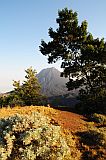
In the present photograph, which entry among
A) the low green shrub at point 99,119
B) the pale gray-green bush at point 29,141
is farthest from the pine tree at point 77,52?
the pale gray-green bush at point 29,141

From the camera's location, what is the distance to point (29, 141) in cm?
1373

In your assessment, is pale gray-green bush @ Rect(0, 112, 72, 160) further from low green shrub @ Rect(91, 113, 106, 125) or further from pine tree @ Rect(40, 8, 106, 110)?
pine tree @ Rect(40, 8, 106, 110)

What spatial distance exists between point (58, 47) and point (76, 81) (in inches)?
198

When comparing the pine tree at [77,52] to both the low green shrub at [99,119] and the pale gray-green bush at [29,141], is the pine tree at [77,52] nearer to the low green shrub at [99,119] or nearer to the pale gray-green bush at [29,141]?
the low green shrub at [99,119]

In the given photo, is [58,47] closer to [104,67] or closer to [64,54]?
[64,54]

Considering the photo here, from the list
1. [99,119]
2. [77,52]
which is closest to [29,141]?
[99,119]

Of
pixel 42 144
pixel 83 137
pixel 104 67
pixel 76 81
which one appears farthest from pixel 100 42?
pixel 42 144

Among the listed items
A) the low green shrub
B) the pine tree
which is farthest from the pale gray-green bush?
the pine tree

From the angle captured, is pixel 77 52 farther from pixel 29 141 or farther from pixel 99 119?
pixel 29 141

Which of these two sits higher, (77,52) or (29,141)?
(77,52)

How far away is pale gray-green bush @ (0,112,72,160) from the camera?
13.7 metres

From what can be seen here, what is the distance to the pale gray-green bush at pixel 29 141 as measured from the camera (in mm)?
13719

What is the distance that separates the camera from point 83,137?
21.7 metres

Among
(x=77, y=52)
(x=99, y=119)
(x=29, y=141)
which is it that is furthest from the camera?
(x=77, y=52)
